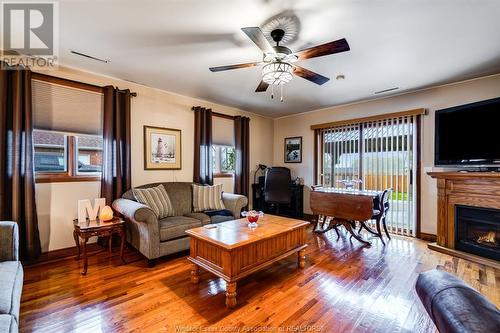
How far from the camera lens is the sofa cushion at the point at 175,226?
106 inches

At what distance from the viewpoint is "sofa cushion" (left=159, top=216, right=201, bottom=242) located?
2.70m

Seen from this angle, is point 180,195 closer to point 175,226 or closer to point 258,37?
point 175,226

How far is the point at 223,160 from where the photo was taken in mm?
4641

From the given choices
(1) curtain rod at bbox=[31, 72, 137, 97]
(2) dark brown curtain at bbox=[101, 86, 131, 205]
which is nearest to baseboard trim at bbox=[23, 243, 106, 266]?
(2) dark brown curtain at bbox=[101, 86, 131, 205]

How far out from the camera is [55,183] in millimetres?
2793

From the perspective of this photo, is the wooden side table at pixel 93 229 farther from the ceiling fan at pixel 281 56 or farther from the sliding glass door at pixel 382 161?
the sliding glass door at pixel 382 161

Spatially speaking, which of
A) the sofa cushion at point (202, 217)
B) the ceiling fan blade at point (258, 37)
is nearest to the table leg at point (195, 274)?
the sofa cushion at point (202, 217)

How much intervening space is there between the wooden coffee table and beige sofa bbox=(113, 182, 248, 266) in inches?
20.8

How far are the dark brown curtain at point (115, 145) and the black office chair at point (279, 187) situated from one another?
2.47m

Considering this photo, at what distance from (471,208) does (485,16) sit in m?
2.19

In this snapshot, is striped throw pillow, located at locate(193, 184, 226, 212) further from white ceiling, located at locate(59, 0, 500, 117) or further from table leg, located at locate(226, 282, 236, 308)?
table leg, located at locate(226, 282, 236, 308)

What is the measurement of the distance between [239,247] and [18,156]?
252cm

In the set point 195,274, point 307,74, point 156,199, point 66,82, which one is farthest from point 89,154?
point 307,74

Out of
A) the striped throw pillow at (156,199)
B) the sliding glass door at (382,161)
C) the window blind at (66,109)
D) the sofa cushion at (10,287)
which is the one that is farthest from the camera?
the sliding glass door at (382,161)
